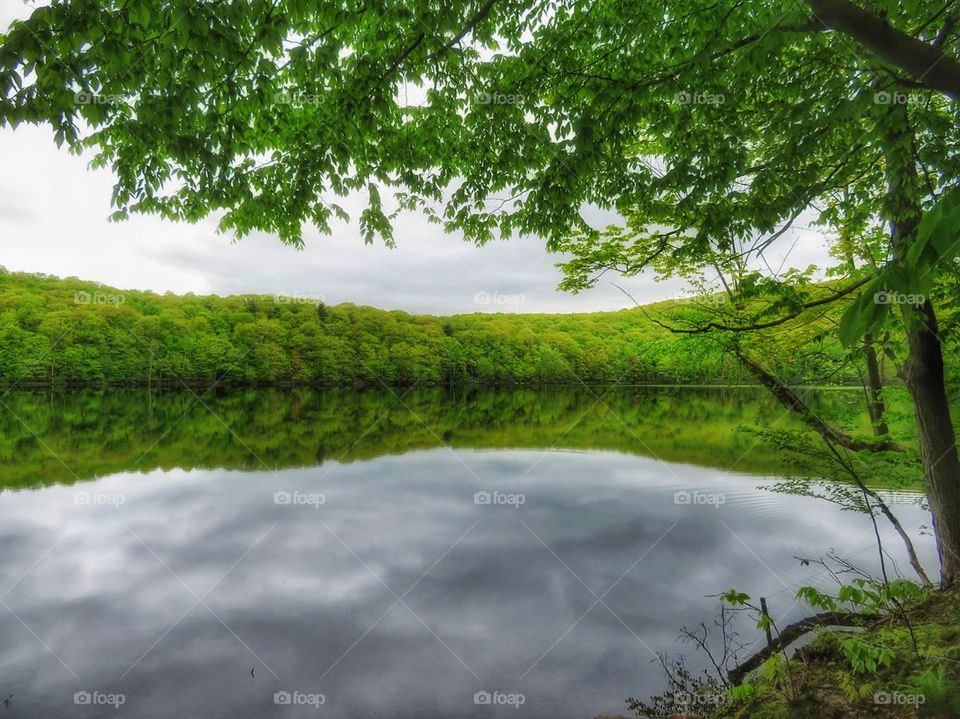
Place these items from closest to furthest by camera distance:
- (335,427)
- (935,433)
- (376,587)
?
(935,433) < (376,587) < (335,427)

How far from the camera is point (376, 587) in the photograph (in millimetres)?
11250

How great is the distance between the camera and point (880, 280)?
0.92 meters

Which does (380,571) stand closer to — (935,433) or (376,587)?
(376,587)

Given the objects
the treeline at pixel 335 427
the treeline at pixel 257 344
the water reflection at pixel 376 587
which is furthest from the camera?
the treeline at pixel 257 344

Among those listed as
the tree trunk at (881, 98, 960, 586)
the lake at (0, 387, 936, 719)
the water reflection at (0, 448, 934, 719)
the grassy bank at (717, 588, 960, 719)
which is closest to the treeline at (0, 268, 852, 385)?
the lake at (0, 387, 936, 719)

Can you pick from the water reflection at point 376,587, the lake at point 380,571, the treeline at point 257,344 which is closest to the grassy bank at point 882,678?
the lake at point 380,571

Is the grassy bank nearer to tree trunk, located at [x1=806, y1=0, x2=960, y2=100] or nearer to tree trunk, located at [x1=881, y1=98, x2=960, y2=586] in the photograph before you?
tree trunk, located at [x1=881, y1=98, x2=960, y2=586]

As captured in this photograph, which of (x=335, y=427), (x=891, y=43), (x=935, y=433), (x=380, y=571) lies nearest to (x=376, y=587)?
Answer: (x=380, y=571)

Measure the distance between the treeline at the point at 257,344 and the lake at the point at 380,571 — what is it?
121 feet

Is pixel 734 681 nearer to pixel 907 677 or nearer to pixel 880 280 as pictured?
pixel 907 677

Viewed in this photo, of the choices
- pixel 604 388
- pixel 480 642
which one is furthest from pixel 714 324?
pixel 604 388

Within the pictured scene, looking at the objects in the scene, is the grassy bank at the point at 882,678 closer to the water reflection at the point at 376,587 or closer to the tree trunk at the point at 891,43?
the water reflection at the point at 376,587

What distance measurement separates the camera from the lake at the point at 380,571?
Answer: 24.0 feet

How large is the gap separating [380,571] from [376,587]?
0.98m
